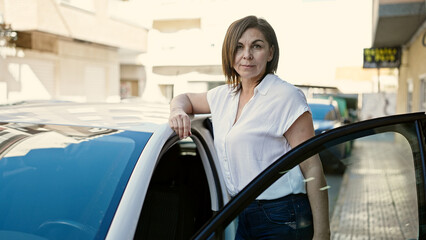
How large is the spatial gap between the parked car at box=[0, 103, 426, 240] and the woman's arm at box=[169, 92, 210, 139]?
40 millimetres

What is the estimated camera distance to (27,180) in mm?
1534

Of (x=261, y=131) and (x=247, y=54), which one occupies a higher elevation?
(x=247, y=54)

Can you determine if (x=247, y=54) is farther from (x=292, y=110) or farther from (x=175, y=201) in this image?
(x=175, y=201)

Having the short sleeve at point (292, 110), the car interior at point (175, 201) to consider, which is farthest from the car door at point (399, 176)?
the car interior at point (175, 201)

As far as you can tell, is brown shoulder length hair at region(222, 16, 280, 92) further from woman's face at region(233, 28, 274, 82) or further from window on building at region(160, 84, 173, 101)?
window on building at region(160, 84, 173, 101)

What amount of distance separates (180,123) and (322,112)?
657cm

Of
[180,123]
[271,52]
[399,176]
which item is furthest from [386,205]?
[180,123]

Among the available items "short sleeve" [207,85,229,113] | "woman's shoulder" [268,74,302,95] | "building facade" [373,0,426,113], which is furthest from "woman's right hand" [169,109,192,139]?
"building facade" [373,0,426,113]

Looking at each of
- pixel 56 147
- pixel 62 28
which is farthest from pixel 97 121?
pixel 62 28

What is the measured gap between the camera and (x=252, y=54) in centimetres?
168

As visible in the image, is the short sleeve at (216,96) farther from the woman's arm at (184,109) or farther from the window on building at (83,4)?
the window on building at (83,4)

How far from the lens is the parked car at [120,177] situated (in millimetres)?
1215

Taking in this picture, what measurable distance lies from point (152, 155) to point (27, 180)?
1.37ft

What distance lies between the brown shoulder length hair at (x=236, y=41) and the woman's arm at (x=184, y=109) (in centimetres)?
22
